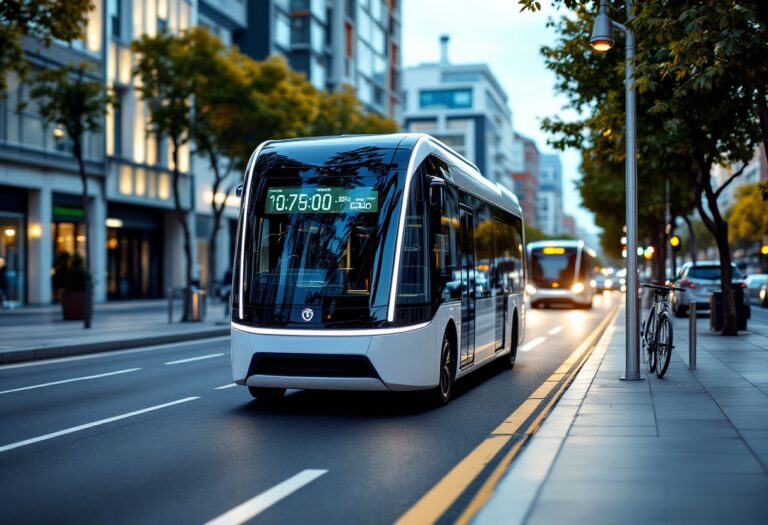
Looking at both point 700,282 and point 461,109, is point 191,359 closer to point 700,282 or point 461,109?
point 700,282

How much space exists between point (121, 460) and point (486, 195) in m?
7.31

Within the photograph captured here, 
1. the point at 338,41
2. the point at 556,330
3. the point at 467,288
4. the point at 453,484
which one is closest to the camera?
the point at 453,484

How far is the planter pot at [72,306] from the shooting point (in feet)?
92.5

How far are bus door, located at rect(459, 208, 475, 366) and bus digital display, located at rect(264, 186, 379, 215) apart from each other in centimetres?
194

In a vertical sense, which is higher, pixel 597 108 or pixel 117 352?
pixel 597 108

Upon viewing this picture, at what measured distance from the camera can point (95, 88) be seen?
26.7 m

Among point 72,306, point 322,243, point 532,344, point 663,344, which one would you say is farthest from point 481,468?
point 72,306

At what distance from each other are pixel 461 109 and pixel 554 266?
110 metres

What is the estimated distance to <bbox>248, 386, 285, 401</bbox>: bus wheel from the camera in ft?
34.9

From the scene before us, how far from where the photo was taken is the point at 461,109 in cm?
14888

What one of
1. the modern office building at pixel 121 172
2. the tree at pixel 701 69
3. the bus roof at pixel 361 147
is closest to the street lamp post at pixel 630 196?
the tree at pixel 701 69

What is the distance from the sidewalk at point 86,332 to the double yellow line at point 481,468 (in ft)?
32.0

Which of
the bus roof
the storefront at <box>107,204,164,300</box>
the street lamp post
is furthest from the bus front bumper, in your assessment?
the storefront at <box>107,204,164,300</box>

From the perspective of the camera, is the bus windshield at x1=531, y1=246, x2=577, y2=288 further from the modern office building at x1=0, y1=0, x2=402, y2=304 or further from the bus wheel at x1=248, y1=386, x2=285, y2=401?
the bus wheel at x1=248, y1=386, x2=285, y2=401
